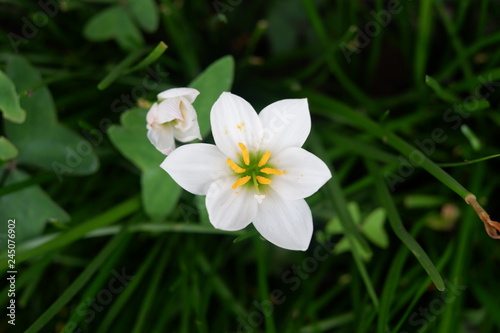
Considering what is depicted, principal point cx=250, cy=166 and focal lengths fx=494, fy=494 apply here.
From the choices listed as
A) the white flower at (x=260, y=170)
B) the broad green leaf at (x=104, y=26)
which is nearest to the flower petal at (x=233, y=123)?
the white flower at (x=260, y=170)

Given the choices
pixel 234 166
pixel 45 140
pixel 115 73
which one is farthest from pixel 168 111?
pixel 45 140

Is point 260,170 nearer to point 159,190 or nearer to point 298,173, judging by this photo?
point 298,173

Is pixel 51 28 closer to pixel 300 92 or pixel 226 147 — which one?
pixel 300 92

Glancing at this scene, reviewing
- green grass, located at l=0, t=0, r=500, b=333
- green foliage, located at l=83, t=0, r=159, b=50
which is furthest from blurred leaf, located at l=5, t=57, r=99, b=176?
green foliage, located at l=83, t=0, r=159, b=50

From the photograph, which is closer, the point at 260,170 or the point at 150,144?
the point at 260,170

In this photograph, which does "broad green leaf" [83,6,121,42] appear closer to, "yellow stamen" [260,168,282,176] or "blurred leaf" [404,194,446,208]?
"yellow stamen" [260,168,282,176]

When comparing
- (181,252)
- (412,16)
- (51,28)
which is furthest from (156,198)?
(412,16)
